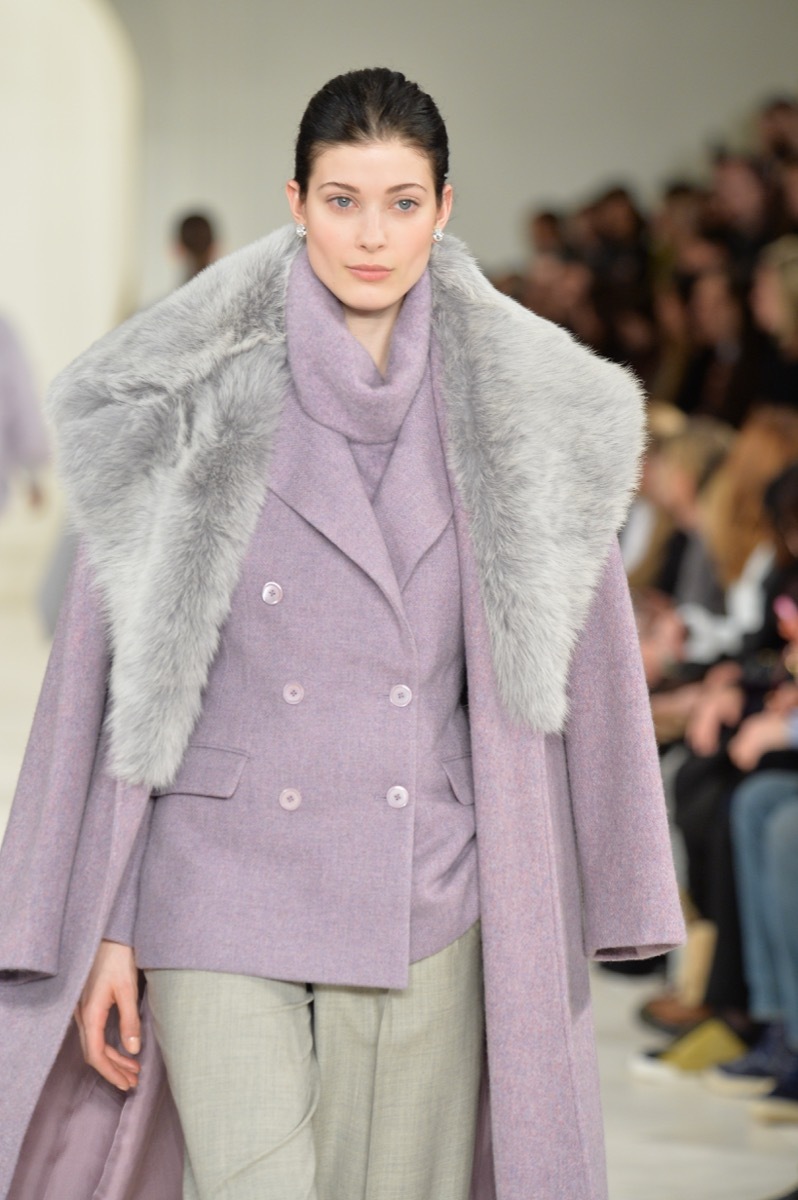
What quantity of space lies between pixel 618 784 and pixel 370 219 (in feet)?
1.94

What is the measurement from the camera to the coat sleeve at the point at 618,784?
196cm

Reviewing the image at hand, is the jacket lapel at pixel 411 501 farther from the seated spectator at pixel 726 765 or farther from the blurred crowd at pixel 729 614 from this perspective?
the seated spectator at pixel 726 765

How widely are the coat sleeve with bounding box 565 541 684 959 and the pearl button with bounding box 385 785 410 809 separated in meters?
0.20

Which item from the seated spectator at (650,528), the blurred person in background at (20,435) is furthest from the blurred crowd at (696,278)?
the blurred person in background at (20,435)

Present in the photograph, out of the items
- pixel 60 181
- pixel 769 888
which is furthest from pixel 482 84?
pixel 769 888

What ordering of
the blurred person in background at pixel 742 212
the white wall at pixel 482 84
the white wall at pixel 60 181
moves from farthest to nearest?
the white wall at pixel 482 84 < the blurred person in background at pixel 742 212 < the white wall at pixel 60 181

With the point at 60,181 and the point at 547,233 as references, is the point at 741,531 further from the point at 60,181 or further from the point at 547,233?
the point at 547,233

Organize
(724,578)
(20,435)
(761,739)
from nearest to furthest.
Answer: (761,739) → (724,578) → (20,435)

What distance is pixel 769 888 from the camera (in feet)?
12.6

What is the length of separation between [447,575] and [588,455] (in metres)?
0.18

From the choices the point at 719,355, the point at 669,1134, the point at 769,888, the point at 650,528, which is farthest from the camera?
the point at 719,355

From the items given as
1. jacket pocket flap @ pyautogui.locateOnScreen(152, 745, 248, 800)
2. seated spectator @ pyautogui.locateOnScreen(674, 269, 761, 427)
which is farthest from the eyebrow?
seated spectator @ pyautogui.locateOnScreen(674, 269, 761, 427)

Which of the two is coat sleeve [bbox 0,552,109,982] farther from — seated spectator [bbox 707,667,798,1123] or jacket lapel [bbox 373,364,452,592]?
seated spectator [bbox 707,667,798,1123]

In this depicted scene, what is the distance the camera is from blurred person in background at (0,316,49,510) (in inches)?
235
